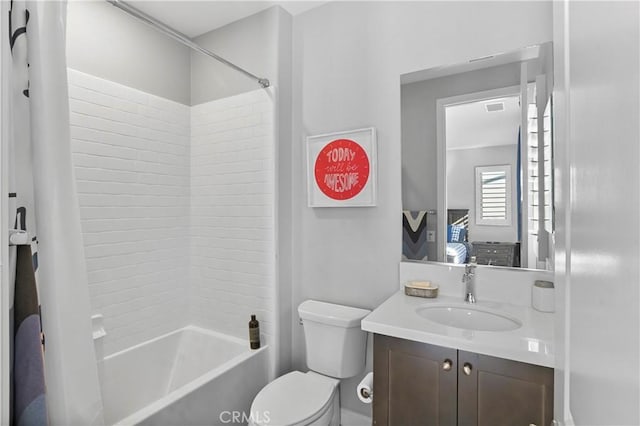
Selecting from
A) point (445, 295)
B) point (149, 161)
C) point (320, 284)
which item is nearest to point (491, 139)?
point (445, 295)

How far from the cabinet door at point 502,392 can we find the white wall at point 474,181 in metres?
0.66

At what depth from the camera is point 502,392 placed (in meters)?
1.20

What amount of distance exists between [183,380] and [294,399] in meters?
1.05

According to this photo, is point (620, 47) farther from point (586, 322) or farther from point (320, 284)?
point (320, 284)

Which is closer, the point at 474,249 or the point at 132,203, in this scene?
the point at 474,249

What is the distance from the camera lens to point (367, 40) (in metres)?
1.94

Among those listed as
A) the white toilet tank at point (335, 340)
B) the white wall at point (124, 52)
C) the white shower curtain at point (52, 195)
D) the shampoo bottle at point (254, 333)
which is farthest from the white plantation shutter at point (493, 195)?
the white wall at point (124, 52)

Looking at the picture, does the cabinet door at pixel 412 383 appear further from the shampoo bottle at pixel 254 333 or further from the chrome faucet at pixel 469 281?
the shampoo bottle at pixel 254 333

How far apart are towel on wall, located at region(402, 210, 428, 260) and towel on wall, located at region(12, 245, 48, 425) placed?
1.56 m

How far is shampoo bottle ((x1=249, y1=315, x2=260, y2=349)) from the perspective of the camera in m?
2.04

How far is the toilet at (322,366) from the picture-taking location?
5.28ft

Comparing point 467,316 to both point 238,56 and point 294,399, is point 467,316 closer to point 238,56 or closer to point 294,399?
point 294,399

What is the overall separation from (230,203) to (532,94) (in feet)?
6.05

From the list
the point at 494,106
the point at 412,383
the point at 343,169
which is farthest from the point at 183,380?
the point at 494,106
